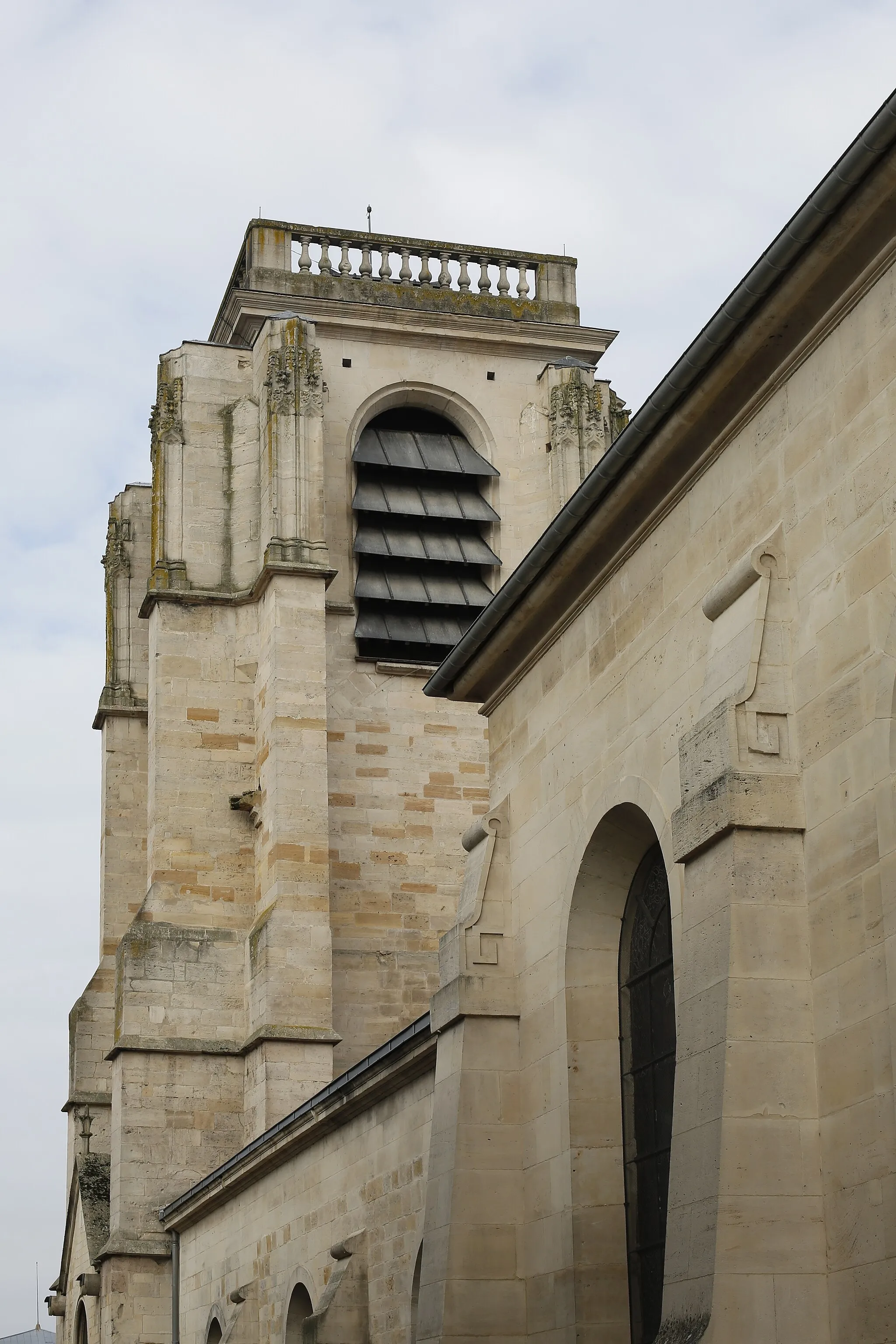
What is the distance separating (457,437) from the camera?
27.5 metres

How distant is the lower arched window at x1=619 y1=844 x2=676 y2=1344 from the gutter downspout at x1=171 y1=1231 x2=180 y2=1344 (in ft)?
38.9

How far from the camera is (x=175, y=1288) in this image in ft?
77.5

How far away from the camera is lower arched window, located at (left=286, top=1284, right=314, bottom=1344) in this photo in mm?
18266

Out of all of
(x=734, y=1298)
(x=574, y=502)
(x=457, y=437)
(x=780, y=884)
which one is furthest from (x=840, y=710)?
(x=457, y=437)

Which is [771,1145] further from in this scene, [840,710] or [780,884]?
[840,710]

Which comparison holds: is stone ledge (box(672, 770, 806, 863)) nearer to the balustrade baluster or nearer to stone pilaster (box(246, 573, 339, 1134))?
stone pilaster (box(246, 573, 339, 1134))

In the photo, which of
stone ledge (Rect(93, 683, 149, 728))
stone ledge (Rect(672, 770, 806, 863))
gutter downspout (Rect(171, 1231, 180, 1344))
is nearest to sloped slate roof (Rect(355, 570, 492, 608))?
stone ledge (Rect(93, 683, 149, 728))

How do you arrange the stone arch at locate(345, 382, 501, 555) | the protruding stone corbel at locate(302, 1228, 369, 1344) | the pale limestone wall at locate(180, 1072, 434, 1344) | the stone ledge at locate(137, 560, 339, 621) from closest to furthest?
the pale limestone wall at locate(180, 1072, 434, 1344) → the protruding stone corbel at locate(302, 1228, 369, 1344) → the stone ledge at locate(137, 560, 339, 621) → the stone arch at locate(345, 382, 501, 555)

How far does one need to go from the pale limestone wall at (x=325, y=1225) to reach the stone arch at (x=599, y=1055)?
201 centimetres

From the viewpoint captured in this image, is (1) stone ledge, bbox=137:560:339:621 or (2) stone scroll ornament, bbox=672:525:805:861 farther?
(1) stone ledge, bbox=137:560:339:621

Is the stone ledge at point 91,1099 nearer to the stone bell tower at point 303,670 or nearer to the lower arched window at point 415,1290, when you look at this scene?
the stone bell tower at point 303,670

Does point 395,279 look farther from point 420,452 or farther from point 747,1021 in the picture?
point 747,1021

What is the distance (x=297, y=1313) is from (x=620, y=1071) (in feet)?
21.2

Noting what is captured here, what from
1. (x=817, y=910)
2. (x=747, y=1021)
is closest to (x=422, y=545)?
(x=817, y=910)
